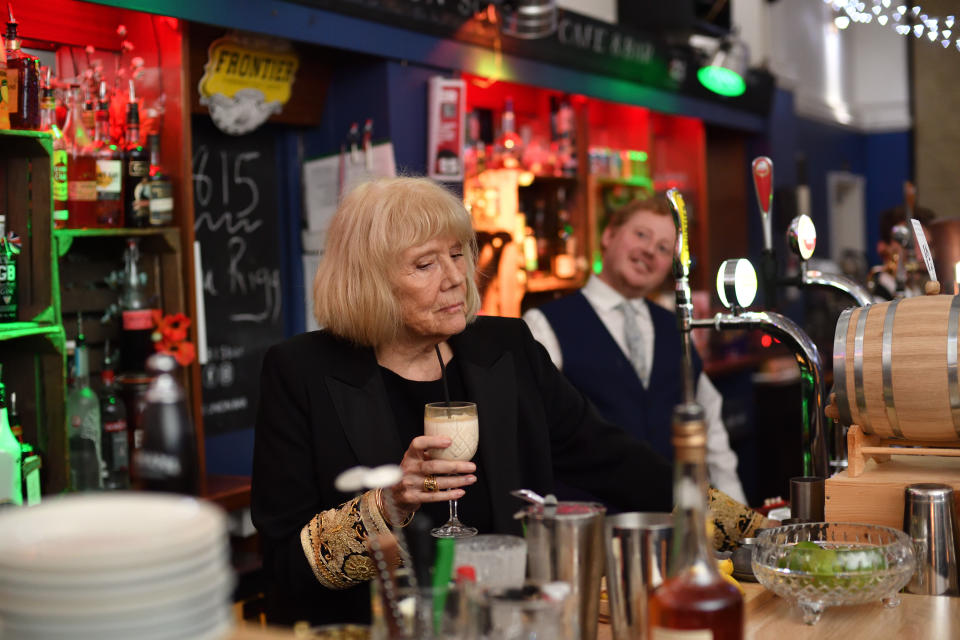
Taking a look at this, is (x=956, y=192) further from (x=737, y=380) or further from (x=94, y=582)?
(x=94, y=582)

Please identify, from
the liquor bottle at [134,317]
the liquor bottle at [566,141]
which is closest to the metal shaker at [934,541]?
the liquor bottle at [134,317]

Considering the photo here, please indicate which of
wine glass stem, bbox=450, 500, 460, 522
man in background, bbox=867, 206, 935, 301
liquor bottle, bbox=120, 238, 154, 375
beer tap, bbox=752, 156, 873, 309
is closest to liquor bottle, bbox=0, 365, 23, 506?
liquor bottle, bbox=120, 238, 154, 375

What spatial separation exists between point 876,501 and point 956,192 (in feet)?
20.4

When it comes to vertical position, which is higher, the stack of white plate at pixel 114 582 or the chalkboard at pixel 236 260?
the chalkboard at pixel 236 260

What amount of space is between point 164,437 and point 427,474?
0.80 m

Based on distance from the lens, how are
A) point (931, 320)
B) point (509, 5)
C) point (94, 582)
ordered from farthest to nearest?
point (509, 5) < point (931, 320) < point (94, 582)

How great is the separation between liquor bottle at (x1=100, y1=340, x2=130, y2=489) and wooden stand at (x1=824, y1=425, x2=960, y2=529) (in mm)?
2152

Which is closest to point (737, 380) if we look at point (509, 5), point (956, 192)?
point (956, 192)

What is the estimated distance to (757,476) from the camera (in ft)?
22.8

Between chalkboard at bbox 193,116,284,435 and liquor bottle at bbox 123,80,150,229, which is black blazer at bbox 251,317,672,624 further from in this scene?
chalkboard at bbox 193,116,284,435

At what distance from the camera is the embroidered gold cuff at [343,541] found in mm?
1832

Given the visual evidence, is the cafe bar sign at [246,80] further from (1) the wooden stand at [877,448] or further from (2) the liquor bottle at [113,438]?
(1) the wooden stand at [877,448]

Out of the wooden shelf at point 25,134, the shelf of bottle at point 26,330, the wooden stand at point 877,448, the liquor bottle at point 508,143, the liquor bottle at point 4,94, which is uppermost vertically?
the liquor bottle at point 508,143

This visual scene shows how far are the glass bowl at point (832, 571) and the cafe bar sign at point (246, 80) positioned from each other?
2718 mm
